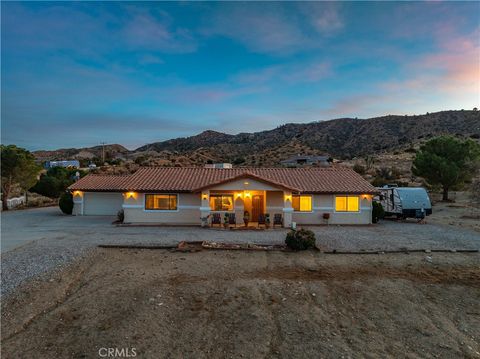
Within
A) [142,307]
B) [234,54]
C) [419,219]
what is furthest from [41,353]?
[234,54]

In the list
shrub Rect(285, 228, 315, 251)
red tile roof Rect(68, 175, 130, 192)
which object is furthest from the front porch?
red tile roof Rect(68, 175, 130, 192)

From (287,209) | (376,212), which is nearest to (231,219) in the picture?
(287,209)

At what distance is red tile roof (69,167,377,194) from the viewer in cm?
2183

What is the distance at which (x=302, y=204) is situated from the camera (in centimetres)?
2247

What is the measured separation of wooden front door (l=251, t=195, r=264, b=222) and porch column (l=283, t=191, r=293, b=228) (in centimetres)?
185

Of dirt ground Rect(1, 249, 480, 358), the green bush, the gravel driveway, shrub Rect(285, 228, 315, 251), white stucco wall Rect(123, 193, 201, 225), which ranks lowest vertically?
dirt ground Rect(1, 249, 480, 358)

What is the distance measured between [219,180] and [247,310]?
1365 cm

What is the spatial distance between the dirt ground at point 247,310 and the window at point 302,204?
33.4ft

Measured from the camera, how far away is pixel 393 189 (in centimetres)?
2469

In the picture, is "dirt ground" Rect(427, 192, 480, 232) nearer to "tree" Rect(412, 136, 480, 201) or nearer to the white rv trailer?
the white rv trailer

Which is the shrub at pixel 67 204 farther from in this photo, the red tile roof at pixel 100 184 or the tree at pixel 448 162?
the tree at pixel 448 162

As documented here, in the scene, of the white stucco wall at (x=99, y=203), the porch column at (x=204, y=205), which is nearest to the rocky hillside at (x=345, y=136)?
the white stucco wall at (x=99, y=203)

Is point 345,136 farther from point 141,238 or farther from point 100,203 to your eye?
point 141,238

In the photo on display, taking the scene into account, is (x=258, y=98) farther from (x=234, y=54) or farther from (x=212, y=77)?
(x=234, y=54)
